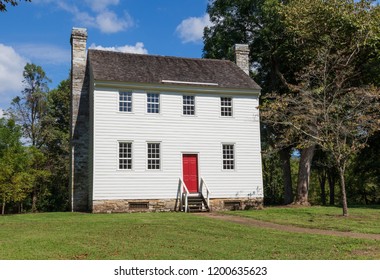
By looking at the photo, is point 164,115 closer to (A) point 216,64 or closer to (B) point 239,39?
(A) point 216,64

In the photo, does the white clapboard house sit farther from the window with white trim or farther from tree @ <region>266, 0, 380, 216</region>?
tree @ <region>266, 0, 380, 216</region>

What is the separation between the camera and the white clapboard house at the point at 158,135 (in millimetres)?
21375

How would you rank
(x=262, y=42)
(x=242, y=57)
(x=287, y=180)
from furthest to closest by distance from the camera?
(x=287, y=180), (x=262, y=42), (x=242, y=57)

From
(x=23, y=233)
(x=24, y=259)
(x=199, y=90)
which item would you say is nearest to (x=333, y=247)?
(x=24, y=259)

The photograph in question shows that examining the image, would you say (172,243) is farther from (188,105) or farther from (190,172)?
(188,105)

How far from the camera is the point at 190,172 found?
74.2 ft

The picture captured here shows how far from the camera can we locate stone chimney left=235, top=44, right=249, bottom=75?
27.3 m

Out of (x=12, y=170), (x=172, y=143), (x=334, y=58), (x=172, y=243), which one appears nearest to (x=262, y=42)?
(x=334, y=58)

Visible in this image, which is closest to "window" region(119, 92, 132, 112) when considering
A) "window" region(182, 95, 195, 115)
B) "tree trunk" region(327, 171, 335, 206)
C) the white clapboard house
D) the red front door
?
the white clapboard house

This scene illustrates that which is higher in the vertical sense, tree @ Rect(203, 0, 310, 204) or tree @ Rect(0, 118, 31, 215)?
tree @ Rect(203, 0, 310, 204)

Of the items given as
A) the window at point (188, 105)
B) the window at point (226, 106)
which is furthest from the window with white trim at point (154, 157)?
the window at point (226, 106)

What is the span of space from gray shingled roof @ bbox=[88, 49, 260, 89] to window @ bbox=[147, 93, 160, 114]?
2.67 feet

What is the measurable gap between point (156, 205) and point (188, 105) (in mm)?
5908

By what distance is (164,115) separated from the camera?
2261 centimetres
